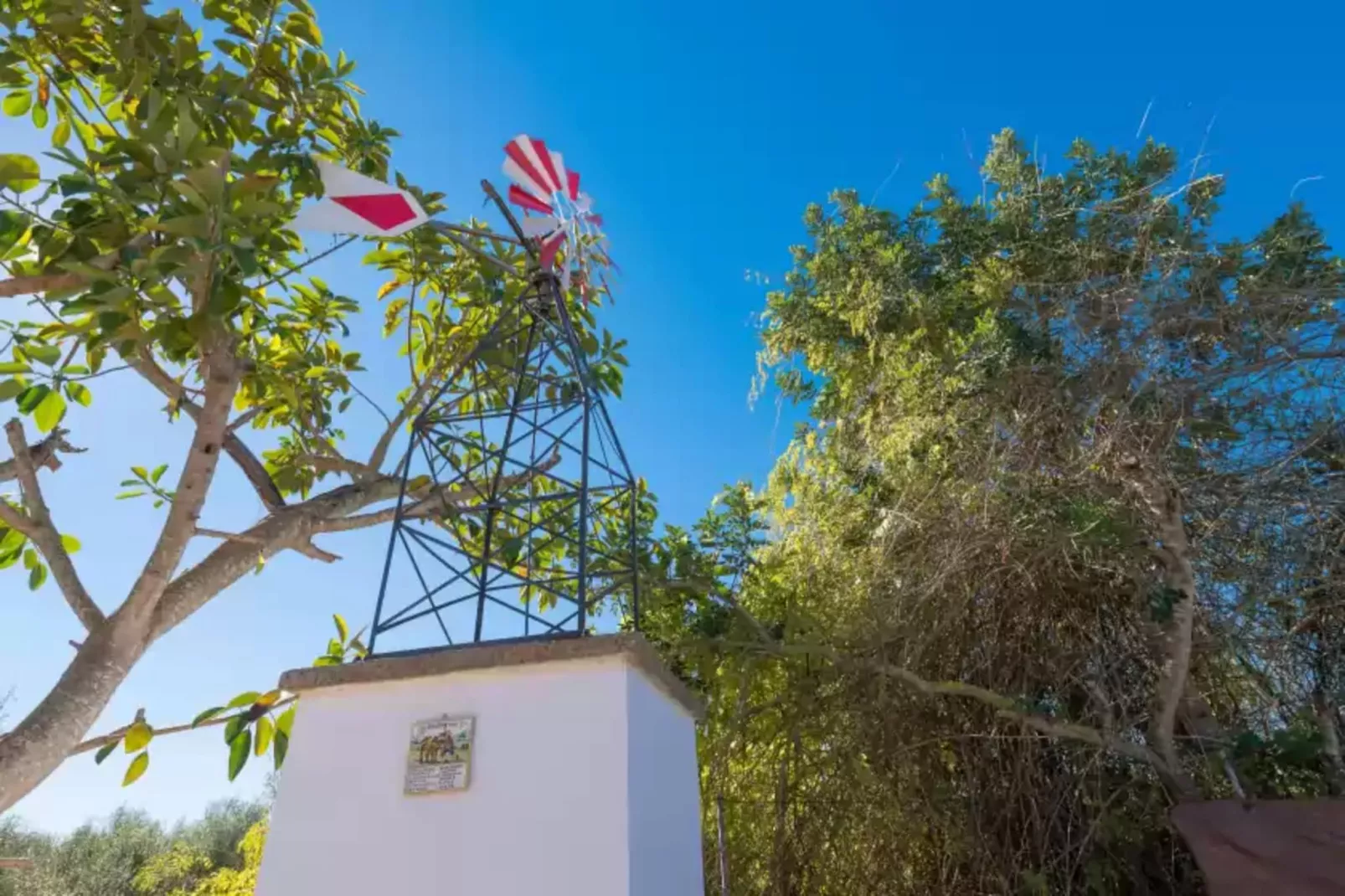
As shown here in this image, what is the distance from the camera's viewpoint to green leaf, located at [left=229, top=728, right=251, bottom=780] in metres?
2.07

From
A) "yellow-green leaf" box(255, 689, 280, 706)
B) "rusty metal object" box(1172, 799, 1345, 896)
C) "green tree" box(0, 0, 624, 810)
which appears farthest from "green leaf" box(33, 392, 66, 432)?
"rusty metal object" box(1172, 799, 1345, 896)

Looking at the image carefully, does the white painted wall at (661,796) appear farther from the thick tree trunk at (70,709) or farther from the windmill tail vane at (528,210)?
the thick tree trunk at (70,709)

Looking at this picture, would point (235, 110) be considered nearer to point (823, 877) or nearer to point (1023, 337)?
point (1023, 337)

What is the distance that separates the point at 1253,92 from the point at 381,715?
381cm

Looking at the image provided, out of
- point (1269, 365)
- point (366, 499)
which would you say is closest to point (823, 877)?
point (366, 499)

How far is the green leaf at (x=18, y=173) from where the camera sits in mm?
1945

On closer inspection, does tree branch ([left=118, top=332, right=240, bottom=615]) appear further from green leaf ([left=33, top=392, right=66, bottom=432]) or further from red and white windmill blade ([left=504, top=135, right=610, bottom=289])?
red and white windmill blade ([left=504, top=135, right=610, bottom=289])

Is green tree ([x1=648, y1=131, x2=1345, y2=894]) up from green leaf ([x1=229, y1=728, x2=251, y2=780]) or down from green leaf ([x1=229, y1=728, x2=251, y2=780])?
up

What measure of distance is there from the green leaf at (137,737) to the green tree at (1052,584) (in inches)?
62.6

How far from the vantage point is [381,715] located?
1.64m

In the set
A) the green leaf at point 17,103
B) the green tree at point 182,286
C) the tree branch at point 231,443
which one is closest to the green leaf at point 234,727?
the green tree at point 182,286

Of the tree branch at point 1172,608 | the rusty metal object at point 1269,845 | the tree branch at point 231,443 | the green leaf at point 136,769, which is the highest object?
the tree branch at point 231,443

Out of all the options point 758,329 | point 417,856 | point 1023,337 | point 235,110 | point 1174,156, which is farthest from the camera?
point 758,329

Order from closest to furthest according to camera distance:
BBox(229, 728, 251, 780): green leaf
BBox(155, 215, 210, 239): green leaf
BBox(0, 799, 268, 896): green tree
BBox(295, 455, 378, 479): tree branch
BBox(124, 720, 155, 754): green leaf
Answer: BBox(155, 215, 210, 239): green leaf
BBox(229, 728, 251, 780): green leaf
BBox(124, 720, 155, 754): green leaf
BBox(295, 455, 378, 479): tree branch
BBox(0, 799, 268, 896): green tree
